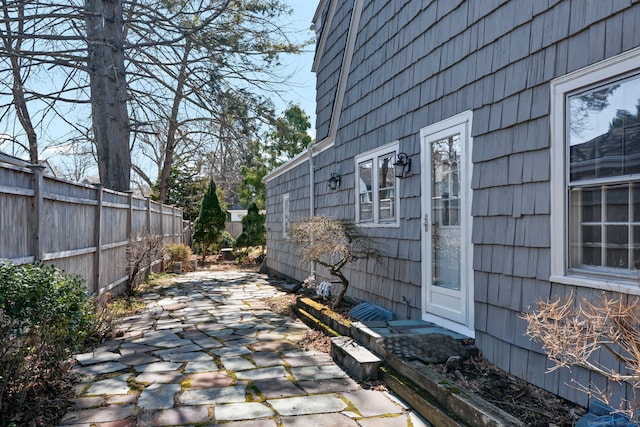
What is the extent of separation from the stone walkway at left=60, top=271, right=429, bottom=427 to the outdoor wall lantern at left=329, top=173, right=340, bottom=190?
237cm

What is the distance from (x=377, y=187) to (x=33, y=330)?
171 inches

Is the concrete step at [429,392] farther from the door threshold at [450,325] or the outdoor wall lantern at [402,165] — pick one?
the outdoor wall lantern at [402,165]

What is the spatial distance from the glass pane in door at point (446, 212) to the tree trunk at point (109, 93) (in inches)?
269

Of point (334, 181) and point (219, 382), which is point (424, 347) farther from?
point (334, 181)

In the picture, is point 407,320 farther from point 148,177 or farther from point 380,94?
point 148,177

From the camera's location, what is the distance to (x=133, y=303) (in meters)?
7.96

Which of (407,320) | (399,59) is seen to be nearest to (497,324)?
(407,320)

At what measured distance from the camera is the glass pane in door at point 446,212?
4.69 m

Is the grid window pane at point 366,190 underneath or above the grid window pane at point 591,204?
above

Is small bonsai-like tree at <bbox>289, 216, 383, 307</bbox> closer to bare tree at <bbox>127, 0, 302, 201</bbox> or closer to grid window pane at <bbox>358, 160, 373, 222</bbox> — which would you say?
grid window pane at <bbox>358, 160, 373, 222</bbox>

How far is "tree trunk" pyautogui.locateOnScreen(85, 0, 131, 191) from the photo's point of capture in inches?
366

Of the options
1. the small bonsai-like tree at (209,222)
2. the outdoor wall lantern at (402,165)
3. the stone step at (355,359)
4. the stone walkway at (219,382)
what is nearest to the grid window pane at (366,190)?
the outdoor wall lantern at (402,165)

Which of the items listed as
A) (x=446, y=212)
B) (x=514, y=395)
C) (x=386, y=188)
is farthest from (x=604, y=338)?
(x=386, y=188)

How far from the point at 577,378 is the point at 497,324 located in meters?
0.85
